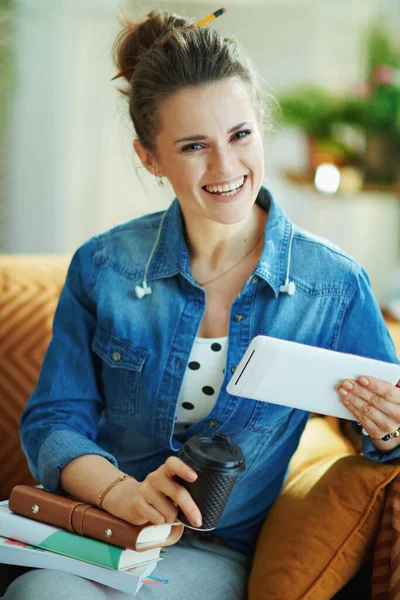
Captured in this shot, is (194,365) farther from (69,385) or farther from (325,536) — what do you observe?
(325,536)

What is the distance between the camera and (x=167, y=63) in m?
1.14

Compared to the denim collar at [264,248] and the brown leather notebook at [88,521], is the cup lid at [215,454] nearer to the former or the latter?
the brown leather notebook at [88,521]

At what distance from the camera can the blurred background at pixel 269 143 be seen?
223 centimetres

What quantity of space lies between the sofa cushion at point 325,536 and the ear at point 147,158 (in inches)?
24.3

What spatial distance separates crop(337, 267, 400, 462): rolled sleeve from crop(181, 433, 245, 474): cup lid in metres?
0.32

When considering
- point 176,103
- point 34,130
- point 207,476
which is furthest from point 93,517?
point 34,130

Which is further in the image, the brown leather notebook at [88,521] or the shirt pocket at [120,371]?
the shirt pocket at [120,371]

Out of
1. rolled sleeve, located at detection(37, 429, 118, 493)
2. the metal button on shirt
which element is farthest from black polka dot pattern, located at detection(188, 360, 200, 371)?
rolled sleeve, located at detection(37, 429, 118, 493)

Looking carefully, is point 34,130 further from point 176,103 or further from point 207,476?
point 207,476

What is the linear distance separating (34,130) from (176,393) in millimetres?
1809

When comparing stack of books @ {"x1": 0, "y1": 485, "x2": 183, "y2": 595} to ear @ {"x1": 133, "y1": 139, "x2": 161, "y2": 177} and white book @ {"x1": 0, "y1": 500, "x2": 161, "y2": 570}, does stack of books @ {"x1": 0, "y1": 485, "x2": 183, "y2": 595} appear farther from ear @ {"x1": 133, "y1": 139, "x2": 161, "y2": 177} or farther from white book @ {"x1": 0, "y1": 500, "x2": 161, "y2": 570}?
ear @ {"x1": 133, "y1": 139, "x2": 161, "y2": 177}

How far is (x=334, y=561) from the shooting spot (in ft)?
3.55

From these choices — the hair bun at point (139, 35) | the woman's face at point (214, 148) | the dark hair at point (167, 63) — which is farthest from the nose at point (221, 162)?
the hair bun at point (139, 35)

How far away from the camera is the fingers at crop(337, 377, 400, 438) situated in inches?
39.9
